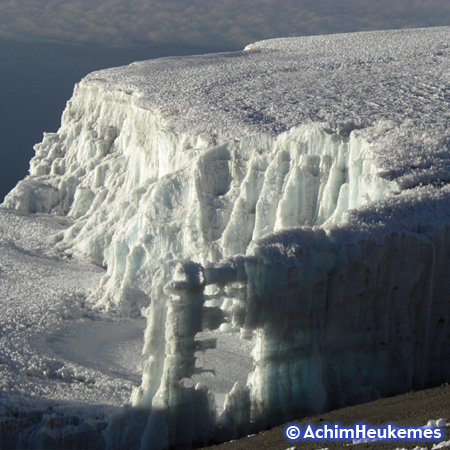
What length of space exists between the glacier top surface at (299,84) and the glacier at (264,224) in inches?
4.8

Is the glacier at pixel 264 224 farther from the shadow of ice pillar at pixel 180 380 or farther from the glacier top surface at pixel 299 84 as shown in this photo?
the glacier top surface at pixel 299 84

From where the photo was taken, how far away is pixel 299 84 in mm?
24641

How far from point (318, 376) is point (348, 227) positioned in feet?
7.79

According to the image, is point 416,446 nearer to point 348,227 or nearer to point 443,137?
point 348,227

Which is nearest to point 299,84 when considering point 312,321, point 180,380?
point 312,321

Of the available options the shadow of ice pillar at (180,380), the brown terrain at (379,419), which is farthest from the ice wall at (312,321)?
the brown terrain at (379,419)

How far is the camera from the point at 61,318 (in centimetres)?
1828

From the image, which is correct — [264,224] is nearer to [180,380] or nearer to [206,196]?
[206,196]

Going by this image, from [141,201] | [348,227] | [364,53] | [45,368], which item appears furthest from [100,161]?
[348,227]

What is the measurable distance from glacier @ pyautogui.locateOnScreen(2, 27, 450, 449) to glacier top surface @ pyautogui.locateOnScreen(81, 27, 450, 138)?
0.12 metres

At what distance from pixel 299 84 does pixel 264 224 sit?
844 centimetres

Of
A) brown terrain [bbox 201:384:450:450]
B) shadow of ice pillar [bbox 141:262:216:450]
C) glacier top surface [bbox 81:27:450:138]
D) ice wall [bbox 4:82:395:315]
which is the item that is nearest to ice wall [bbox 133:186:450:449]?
shadow of ice pillar [bbox 141:262:216:450]

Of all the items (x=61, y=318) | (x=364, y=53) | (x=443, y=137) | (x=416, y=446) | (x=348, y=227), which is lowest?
(x=416, y=446)

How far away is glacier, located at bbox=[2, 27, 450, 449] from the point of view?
12070mm
